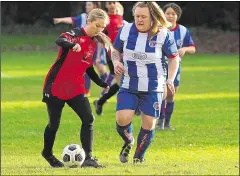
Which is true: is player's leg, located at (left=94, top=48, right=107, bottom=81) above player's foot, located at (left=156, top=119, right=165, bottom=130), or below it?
below

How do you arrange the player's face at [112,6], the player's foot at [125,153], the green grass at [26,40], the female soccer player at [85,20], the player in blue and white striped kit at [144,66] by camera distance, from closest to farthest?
the player in blue and white striped kit at [144,66], the player's foot at [125,153], the player's face at [112,6], the female soccer player at [85,20], the green grass at [26,40]

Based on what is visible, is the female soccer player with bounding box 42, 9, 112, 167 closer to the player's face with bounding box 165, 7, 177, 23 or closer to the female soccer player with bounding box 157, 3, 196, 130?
the female soccer player with bounding box 157, 3, 196, 130

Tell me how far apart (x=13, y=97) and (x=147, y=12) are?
11.0m

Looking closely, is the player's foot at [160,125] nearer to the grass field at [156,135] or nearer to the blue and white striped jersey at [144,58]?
the grass field at [156,135]

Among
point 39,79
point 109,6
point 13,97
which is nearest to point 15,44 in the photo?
point 39,79

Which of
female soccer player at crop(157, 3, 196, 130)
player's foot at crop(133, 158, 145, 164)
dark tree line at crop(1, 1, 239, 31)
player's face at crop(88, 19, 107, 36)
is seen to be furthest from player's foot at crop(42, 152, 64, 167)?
dark tree line at crop(1, 1, 239, 31)

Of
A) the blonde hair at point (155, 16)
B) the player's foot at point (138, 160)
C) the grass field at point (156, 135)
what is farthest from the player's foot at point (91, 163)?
the blonde hair at point (155, 16)

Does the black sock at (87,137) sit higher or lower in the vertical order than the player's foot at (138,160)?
higher

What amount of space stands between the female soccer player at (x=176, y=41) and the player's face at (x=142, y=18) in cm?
327

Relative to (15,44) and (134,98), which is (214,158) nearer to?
(134,98)

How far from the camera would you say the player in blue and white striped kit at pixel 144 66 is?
29.2ft

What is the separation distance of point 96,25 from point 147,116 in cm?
120

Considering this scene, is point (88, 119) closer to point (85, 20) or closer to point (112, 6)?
point (112, 6)

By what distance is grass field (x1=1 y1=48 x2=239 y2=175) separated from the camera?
839 cm
